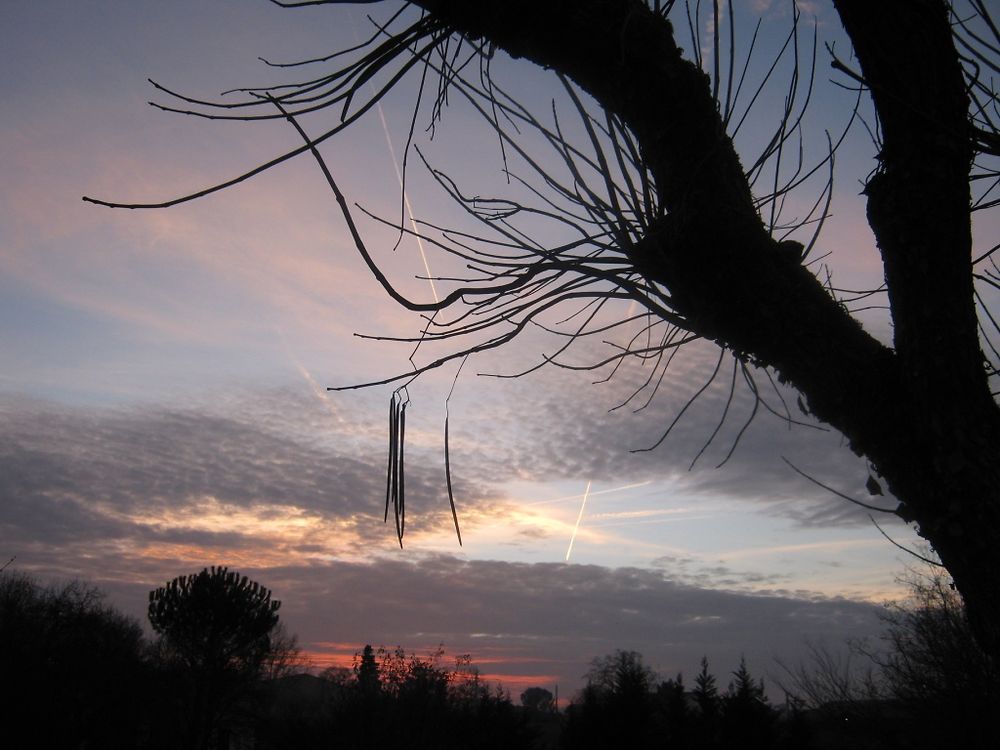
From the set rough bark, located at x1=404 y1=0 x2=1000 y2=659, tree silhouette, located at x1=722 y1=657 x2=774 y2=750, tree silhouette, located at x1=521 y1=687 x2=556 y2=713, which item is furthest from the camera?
tree silhouette, located at x1=521 y1=687 x2=556 y2=713

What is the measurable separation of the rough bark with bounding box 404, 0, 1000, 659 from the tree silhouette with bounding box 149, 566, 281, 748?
29.6m

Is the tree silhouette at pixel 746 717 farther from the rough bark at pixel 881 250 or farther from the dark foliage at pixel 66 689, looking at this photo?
the rough bark at pixel 881 250

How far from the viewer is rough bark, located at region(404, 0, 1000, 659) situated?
1.35 meters

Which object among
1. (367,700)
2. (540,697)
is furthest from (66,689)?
(540,697)

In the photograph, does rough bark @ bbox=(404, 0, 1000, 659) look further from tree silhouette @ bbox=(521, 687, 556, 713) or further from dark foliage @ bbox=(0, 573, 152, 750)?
tree silhouette @ bbox=(521, 687, 556, 713)

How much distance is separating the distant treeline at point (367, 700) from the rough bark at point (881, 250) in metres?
15.5

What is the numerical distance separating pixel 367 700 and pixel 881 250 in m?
22.4

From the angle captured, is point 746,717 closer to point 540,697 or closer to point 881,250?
point 881,250

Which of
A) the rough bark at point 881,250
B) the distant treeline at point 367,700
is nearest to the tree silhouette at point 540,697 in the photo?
the distant treeline at point 367,700

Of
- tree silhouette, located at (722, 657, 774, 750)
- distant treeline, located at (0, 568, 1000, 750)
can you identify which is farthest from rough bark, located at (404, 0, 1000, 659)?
tree silhouette, located at (722, 657, 774, 750)

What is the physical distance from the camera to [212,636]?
2719 centimetres

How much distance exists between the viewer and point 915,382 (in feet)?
4.64

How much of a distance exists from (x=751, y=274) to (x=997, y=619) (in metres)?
0.85

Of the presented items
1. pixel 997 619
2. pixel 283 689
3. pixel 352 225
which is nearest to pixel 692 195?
pixel 352 225
